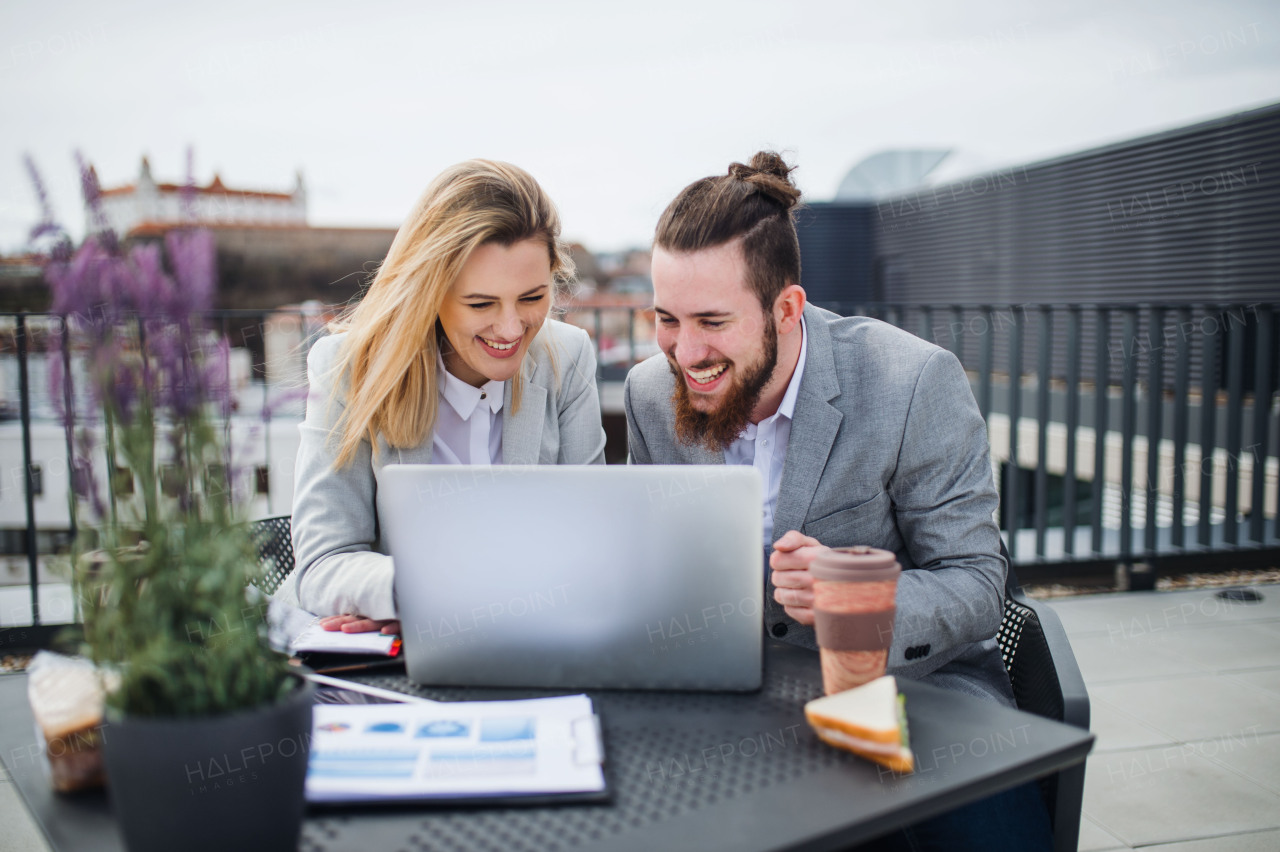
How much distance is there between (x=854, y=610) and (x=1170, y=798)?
1.91 metres

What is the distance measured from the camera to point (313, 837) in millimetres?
769

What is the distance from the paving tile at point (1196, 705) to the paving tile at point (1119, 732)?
0.11ft

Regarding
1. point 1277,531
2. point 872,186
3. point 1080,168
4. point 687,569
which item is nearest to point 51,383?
point 687,569

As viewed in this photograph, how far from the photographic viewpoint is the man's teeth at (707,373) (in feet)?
5.44

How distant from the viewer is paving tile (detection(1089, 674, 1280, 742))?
8.71ft

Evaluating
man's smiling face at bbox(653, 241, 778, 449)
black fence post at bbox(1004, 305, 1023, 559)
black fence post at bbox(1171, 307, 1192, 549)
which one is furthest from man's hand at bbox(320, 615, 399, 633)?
black fence post at bbox(1171, 307, 1192, 549)

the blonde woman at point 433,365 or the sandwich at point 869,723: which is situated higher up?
the blonde woman at point 433,365

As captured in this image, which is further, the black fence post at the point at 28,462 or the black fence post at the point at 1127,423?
the black fence post at the point at 1127,423

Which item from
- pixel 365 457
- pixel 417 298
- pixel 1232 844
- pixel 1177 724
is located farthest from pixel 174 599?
pixel 1177 724

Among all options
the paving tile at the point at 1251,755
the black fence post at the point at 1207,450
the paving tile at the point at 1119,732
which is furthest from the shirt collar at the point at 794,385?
the black fence post at the point at 1207,450

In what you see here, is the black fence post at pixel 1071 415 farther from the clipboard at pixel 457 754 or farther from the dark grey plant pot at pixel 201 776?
the dark grey plant pot at pixel 201 776

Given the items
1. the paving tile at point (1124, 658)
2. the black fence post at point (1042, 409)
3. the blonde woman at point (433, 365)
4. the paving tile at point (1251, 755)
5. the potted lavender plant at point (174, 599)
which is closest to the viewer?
the potted lavender plant at point (174, 599)

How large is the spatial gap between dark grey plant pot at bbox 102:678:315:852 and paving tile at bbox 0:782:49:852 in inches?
69.1

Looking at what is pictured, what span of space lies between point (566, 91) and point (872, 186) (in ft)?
49.1
